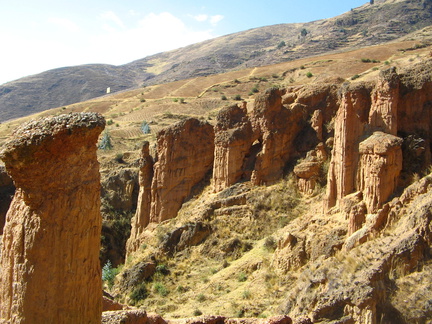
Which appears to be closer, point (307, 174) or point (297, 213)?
point (297, 213)

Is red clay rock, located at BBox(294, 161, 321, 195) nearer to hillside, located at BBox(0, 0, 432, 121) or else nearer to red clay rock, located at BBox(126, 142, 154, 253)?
red clay rock, located at BBox(126, 142, 154, 253)

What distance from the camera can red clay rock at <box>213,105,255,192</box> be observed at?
1823 cm

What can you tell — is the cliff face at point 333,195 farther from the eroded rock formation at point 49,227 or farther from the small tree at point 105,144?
the small tree at point 105,144

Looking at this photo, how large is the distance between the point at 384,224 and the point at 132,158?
2308cm

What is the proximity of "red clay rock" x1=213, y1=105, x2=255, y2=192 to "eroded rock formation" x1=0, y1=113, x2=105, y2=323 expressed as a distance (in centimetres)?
1212

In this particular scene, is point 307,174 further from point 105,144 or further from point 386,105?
point 105,144

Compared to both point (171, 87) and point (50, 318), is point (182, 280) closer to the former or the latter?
point (50, 318)

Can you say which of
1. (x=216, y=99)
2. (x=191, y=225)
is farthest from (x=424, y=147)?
(x=216, y=99)

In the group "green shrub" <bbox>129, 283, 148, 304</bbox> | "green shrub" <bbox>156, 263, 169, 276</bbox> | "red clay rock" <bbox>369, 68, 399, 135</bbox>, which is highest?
"red clay rock" <bbox>369, 68, 399, 135</bbox>

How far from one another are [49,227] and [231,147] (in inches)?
497

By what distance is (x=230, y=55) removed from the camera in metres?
110

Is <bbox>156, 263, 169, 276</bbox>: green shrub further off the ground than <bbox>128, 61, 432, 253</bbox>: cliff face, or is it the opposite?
<bbox>128, 61, 432, 253</bbox>: cliff face

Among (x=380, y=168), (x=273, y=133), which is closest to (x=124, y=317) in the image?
(x=380, y=168)

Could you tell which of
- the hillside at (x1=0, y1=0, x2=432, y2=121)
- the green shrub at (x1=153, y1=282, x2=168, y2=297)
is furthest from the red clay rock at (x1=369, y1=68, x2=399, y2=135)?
the hillside at (x1=0, y1=0, x2=432, y2=121)
